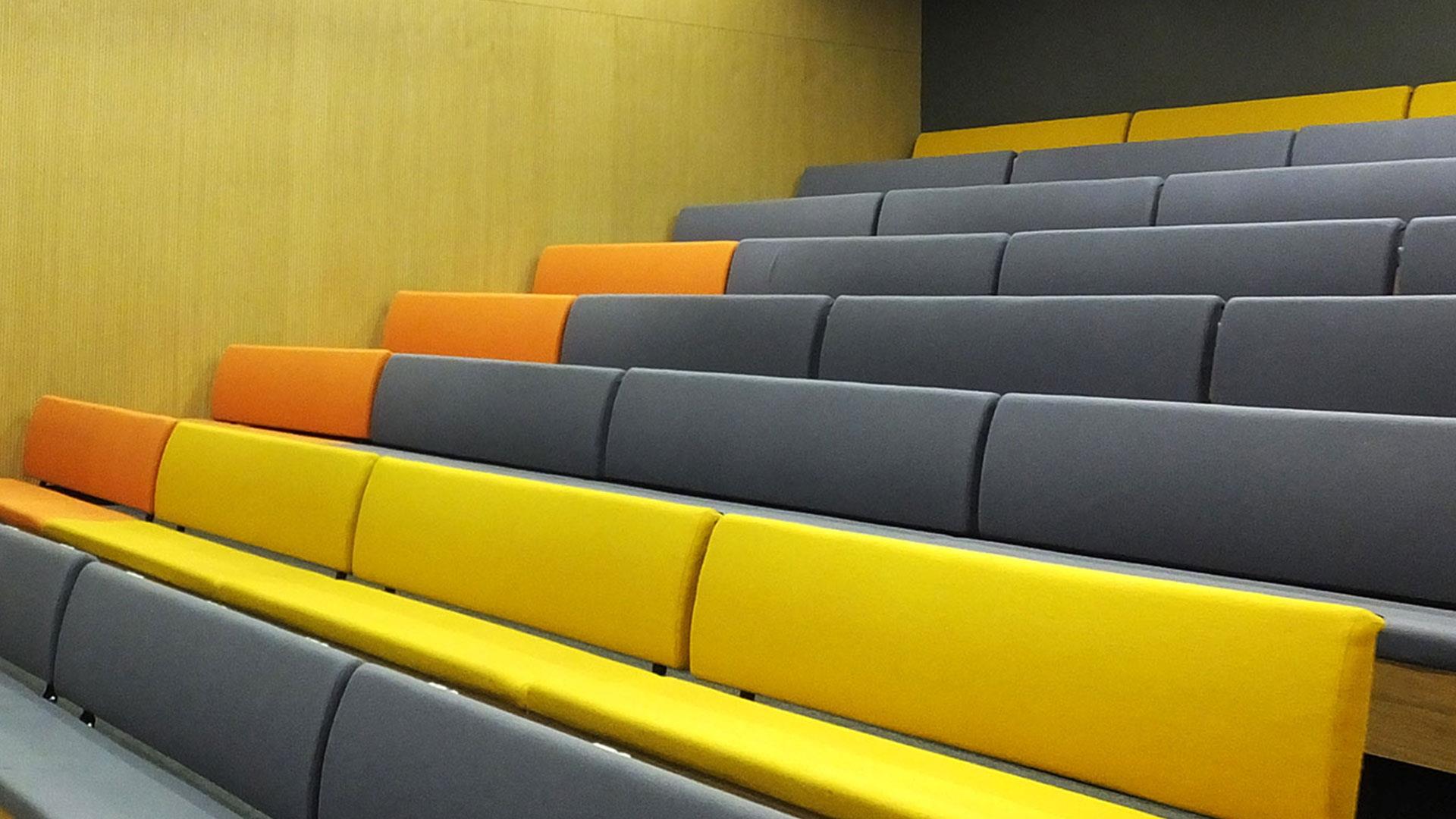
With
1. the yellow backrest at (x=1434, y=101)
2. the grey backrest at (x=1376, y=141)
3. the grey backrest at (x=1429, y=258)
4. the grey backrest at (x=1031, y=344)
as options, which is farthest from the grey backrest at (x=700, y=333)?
the yellow backrest at (x=1434, y=101)

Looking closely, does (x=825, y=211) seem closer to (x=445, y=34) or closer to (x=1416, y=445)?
(x=445, y=34)

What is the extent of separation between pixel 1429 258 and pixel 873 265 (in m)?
0.27

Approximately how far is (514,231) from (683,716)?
636mm

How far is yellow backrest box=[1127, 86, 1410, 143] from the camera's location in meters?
0.94

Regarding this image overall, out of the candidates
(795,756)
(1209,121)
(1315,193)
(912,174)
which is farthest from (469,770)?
(1209,121)

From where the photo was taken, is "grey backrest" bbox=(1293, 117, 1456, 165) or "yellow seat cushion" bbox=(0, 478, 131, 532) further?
"grey backrest" bbox=(1293, 117, 1456, 165)

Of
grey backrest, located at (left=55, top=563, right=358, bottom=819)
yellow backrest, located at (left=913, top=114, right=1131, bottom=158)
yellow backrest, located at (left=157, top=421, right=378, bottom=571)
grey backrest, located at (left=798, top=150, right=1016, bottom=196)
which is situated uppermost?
yellow backrest, located at (left=913, top=114, right=1131, bottom=158)

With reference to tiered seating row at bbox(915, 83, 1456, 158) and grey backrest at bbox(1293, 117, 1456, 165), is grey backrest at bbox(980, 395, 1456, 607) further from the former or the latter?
tiered seating row at bbox(915, 83, 1456, 158)

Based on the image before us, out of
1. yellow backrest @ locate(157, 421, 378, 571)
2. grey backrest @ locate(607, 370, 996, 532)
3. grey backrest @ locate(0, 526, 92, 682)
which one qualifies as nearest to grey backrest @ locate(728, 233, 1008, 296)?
grey backrest @ locate(607, 370, 996, 532)

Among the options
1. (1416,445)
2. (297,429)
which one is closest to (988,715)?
(1416,445)

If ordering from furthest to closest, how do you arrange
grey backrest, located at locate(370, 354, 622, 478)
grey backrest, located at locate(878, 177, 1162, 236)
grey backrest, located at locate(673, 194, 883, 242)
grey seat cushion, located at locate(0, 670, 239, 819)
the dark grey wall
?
the dark grey wall → grey backrest, located at locate(673, 194, 883, 242) → grey backrest, located at locate(878, 177, 1162, 236) → grey backrest, located at locate(370, 354, 622, 478) → grey seat cushion, located at locate(0, 670, 239, 819)

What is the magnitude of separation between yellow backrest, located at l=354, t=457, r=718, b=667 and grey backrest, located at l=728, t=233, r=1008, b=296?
11.5 inches

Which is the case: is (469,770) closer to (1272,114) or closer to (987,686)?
(987,686)

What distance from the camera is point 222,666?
395 millimetres
